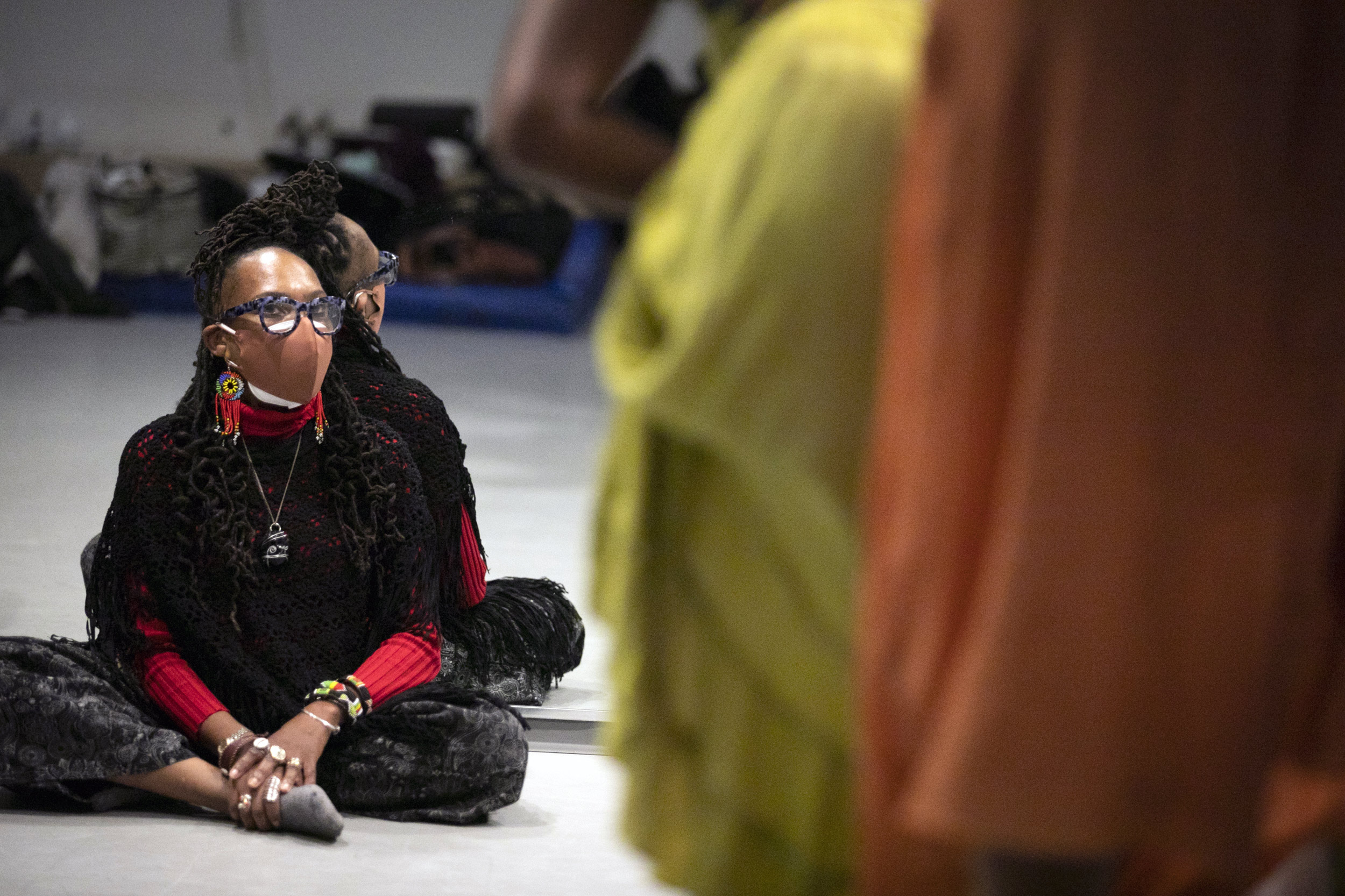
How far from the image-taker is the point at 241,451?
2293 mm

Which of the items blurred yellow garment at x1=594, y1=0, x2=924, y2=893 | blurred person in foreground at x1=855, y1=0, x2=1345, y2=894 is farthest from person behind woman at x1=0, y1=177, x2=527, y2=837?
blurred person in foreground at x1=855, y1=0, x2=1345, y2=894

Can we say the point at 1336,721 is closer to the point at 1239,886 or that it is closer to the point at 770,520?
the point at 1239,886

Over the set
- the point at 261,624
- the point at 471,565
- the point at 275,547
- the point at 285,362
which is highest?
the point at 285,362

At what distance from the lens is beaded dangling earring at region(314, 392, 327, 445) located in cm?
235

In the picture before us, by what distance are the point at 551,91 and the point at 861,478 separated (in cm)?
32

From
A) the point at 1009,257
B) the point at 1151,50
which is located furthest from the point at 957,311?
the point at 1151,50

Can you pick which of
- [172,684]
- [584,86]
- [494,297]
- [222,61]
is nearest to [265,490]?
[172,684]

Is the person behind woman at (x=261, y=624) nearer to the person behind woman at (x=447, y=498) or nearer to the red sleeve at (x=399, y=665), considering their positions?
the red sleeve at (x=399, y=665)

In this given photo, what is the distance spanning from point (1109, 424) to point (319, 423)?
1.77 m

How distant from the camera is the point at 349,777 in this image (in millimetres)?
2285

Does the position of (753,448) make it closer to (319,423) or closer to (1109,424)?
(1109,424)

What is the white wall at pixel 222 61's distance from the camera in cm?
1050

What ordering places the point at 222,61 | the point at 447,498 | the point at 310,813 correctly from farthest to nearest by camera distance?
the point at 222,61
the point at 447,498
the point at 310,813

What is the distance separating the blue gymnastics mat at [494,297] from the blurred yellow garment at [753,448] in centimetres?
717
